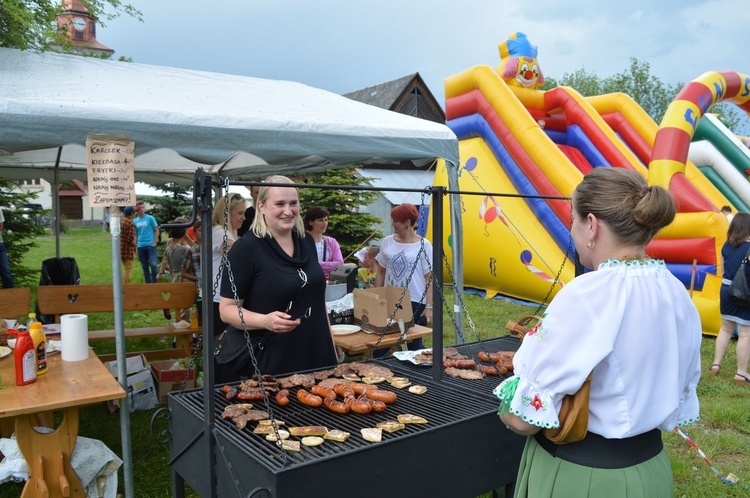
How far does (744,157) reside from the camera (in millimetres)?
11219

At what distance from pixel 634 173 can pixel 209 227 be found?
4.65 feet

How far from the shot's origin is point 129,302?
5.39 metres

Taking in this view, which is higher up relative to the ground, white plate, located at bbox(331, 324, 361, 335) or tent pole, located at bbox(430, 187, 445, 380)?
tent pole, located at bbox(430, 187, 445, 380)

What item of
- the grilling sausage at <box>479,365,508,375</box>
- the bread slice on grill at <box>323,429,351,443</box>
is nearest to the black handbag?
the grilling sausage at <box>479,365,508,375</box>

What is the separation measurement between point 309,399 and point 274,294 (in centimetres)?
63

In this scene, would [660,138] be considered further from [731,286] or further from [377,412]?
[377,412]

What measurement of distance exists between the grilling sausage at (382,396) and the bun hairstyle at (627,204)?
1298 millimetres

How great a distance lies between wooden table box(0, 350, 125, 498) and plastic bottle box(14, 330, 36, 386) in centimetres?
4

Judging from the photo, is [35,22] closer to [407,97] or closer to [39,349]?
[39,349]

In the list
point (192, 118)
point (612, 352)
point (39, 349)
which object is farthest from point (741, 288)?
point (39, 349)

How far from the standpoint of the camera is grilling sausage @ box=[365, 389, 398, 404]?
243cm

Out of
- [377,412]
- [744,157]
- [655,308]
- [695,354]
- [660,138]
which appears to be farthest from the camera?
[744,157]

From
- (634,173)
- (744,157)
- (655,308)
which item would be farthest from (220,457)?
(744,157)

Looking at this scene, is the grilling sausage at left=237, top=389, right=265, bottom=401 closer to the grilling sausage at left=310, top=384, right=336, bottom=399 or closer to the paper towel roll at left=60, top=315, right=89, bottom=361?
the grilling sausage at left=310, top=384, right=336, bottom=399
